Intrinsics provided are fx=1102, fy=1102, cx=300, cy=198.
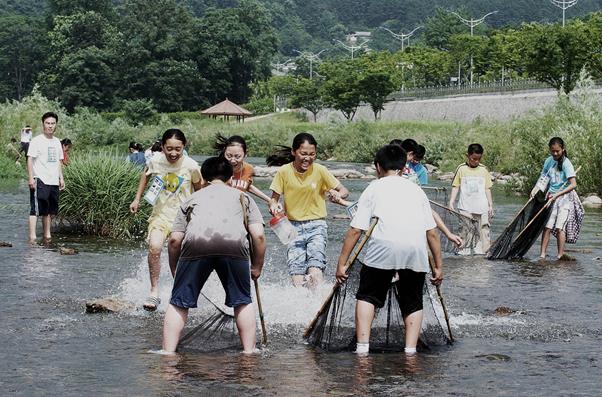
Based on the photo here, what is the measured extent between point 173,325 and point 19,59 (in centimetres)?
15115

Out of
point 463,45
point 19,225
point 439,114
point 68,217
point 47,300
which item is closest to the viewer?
point 47,300

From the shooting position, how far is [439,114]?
82.5 meters

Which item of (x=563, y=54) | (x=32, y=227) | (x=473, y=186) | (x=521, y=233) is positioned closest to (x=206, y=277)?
(x=473, y=186)

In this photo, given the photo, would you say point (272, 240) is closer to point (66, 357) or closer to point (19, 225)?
point (19, 225)

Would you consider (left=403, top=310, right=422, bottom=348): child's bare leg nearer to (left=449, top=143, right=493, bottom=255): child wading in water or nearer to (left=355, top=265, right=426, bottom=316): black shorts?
(left=355, top=265, right=426, bottom=316): black shorts

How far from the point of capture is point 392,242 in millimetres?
8172

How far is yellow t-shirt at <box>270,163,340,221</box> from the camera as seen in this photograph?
10.3m

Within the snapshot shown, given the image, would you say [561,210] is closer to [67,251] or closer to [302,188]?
[302,188]

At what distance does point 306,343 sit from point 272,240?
9925 mm

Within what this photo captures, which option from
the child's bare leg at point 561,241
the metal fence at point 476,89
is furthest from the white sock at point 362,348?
the metal fence at point 476,89

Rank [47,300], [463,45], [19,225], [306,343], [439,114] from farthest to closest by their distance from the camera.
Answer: [463,45], [439,114], [19,225], [47,300], [306,343]

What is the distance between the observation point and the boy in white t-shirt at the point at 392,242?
323 inches

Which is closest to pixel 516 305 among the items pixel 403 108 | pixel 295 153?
pixel 295 153

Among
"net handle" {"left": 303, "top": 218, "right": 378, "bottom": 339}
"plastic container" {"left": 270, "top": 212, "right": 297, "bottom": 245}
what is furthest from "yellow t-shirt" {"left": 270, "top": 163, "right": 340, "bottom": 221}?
"net handle" {"left": 303, "top": 218, "right": 378, "bottom": 339}
